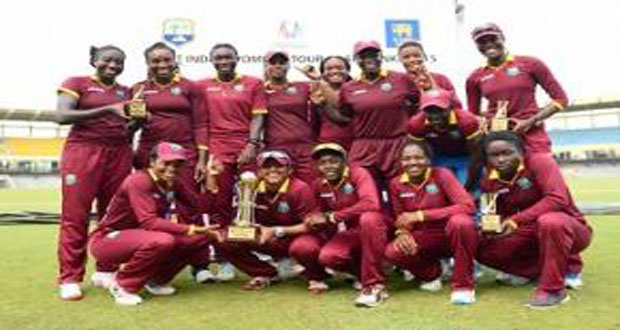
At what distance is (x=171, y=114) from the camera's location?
5.04 meters

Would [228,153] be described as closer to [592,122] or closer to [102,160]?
[102,160]

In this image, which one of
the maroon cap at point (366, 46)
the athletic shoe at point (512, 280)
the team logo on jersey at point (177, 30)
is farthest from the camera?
the team logo on jersey at point (177, 30)

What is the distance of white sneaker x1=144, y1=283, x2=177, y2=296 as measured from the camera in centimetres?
461

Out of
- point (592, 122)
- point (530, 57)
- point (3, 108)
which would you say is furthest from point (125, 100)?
point (592, 122)

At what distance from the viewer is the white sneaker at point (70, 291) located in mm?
4402

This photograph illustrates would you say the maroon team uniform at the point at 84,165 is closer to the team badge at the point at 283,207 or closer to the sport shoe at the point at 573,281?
the team badge at the point at 283,207

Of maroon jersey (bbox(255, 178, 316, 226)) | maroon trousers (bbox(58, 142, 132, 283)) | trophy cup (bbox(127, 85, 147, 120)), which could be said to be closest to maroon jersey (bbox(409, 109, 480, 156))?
maroon jersey (bbox(255, 178, 316, 226))

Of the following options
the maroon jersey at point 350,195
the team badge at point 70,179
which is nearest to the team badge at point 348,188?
the maroon jersey at point 350,195

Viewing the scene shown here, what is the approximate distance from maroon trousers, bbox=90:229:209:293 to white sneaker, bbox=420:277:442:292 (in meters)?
1.61

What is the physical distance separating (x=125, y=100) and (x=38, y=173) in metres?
37.9

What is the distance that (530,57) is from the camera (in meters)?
5.05

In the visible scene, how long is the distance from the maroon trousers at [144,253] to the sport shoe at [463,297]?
180 centimetres

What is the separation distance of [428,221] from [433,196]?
23cm

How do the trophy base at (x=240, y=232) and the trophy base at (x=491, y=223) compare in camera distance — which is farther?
the trophy base at (x=240, y=232)
